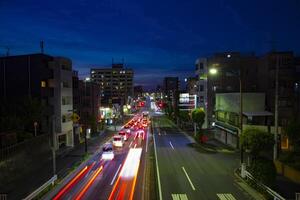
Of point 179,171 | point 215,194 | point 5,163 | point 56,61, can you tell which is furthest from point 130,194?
point 56,61

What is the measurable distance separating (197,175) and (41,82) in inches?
1106

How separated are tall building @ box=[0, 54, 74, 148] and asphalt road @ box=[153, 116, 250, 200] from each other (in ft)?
52.0

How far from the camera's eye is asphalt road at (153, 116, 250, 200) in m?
23.2

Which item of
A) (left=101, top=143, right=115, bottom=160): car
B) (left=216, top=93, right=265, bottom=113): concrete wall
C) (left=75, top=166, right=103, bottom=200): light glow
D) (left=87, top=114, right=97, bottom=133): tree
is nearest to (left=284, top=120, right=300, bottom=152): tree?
(left=75, top=166, right=103, bottom=200): light glow

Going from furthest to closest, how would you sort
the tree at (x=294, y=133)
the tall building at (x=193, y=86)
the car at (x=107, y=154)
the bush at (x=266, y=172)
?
1. the tall building at (x=193, y=86)
2. the car at (x=107, y=154)
3. the tree at (x=294, y=133)
4. the bush at (x=266, y=172)

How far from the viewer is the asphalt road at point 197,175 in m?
23.2

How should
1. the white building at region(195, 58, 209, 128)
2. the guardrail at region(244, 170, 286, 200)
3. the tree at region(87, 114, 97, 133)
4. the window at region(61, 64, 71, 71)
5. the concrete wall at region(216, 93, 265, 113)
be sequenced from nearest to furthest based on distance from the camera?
the guardrail at region(244, 170, 286, 200) < the concrete wall at region(216, 93, 265, 113) < the window at region(61, 64, 71, 71) < the tree at region(87, 114, 97, 133) < the white building at region(195, 58, 209, 128)

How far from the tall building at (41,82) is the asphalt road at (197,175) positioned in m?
15.9

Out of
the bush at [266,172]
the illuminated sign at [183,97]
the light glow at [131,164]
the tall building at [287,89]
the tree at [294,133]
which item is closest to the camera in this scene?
the bush at [266,172]

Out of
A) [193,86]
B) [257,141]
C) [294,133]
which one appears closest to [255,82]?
[193,86]

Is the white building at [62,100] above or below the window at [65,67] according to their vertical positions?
below

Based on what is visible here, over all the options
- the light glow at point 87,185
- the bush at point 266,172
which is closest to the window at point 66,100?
the light glow at point 87,185

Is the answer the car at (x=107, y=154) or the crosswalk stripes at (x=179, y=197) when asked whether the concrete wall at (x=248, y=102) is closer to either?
the car at (x=107, y=154)

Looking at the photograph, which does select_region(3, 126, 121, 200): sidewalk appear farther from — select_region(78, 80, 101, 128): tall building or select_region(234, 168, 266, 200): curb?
select_region(234, 168, 266, 200): curb
